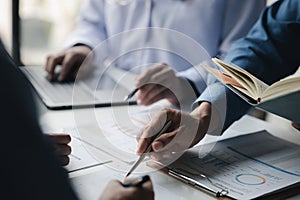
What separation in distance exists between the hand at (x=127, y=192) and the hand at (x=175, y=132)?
26cm

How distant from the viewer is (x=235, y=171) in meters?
0.88

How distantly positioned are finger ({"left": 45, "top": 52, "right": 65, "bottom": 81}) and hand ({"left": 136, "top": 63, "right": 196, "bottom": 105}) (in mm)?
299

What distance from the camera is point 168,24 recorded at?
154 centimetres

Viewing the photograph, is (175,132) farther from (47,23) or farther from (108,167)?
(47,23)

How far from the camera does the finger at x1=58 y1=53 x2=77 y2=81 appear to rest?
4.51ft

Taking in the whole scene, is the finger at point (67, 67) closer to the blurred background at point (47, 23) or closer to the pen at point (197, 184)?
the pen at point (197, 184)

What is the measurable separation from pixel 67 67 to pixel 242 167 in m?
0.70

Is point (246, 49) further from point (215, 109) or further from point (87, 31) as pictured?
point (87, 31)

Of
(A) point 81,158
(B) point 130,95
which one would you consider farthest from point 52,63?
(A) point 81,158

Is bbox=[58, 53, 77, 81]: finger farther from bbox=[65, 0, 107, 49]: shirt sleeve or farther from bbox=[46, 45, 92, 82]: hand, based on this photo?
bbox=[65, 0, 107, 49]: shirt sleeve

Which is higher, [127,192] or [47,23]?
[127,192]

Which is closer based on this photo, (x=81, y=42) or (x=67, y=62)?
(x=67, y=62)

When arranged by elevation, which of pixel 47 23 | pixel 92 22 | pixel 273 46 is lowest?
pixel 47 23

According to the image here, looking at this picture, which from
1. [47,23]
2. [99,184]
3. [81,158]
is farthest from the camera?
[47,23]
